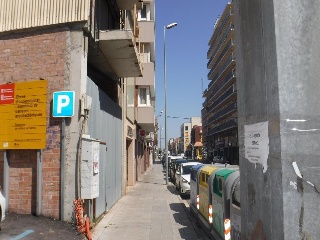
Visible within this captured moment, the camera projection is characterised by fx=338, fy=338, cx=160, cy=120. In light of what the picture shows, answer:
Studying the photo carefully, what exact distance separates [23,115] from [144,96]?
631 inches

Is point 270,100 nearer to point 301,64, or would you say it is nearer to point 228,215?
point 301,64

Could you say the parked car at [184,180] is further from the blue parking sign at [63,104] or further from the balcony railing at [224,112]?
the balcony railing at [224,112]

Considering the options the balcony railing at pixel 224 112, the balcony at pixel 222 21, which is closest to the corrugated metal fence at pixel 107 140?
the balcony railing at pixel 224 112

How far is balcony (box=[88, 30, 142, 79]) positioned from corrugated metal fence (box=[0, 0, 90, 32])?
1.60 meters

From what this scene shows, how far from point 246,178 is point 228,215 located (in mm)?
4392

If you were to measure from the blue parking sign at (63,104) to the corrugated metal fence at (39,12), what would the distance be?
1989 millimetres

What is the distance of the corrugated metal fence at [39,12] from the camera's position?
352 inches

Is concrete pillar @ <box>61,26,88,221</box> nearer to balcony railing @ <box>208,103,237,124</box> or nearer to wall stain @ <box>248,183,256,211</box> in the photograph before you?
wall stain @ <box>248,183,256,211</box>

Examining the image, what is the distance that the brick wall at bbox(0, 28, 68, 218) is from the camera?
339 inches

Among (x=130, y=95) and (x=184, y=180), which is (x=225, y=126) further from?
(x=184, y=180)

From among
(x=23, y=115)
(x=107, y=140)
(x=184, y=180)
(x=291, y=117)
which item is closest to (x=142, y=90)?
(x=184, y=180)

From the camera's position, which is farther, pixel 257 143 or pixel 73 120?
pixel 73 120

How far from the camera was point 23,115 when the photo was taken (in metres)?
9.02

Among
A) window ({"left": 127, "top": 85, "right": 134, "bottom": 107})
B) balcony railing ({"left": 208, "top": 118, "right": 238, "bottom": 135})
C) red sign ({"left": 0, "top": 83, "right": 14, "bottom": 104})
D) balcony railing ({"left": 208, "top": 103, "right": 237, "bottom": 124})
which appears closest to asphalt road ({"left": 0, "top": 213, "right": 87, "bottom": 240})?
red sign ({"left": 0, "top": 83, "right": 14, "bottom": 104})
